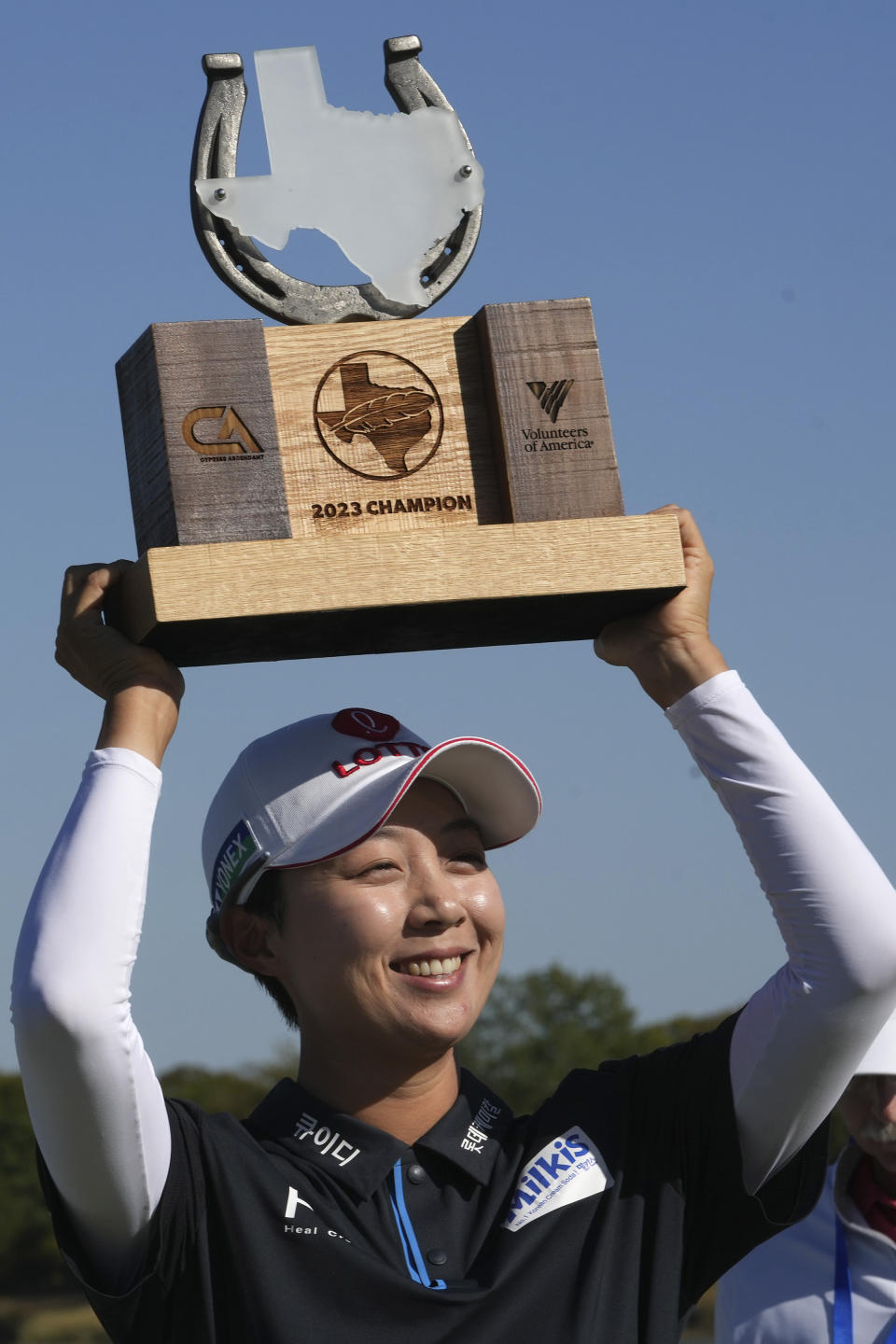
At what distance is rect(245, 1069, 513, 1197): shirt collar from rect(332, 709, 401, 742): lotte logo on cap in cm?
61

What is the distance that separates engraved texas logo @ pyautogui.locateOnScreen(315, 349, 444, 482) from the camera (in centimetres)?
286

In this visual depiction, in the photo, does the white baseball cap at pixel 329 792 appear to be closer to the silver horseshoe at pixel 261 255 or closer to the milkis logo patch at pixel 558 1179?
the milkis logo patch at pixel 558 1179

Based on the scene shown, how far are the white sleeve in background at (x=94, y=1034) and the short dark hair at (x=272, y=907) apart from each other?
38cm

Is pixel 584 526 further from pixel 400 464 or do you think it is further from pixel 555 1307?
pixel 555 1307

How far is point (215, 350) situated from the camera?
9.24 feet

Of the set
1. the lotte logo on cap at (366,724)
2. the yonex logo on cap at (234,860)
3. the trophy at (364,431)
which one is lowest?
the yonex logo on cap at (234,860)

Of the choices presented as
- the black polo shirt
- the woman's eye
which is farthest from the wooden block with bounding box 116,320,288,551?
the black polo shirt

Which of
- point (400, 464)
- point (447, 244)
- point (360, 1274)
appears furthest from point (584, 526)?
point (360, 1274)

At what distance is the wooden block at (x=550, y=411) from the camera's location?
2.86m

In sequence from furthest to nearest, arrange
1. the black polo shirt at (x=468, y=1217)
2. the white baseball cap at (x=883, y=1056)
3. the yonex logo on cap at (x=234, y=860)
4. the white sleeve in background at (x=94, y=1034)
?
the white baseball cap at (x=883, y=1056) < the yonex logo on cap at (x=234, y=860) < the black polo shirt at (x=468, y=1217) < the white sleeve in background at (x=94, y=1034)

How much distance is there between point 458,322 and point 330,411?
0.92 ft

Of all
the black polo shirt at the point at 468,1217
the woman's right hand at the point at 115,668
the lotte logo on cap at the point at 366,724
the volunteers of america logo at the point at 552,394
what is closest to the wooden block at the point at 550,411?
the volunteers of america logo at the point at 552,394

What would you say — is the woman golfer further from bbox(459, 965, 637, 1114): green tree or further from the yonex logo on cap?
bbox(459, 965, 637, 1114): green tree

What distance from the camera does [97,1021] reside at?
2.45m
